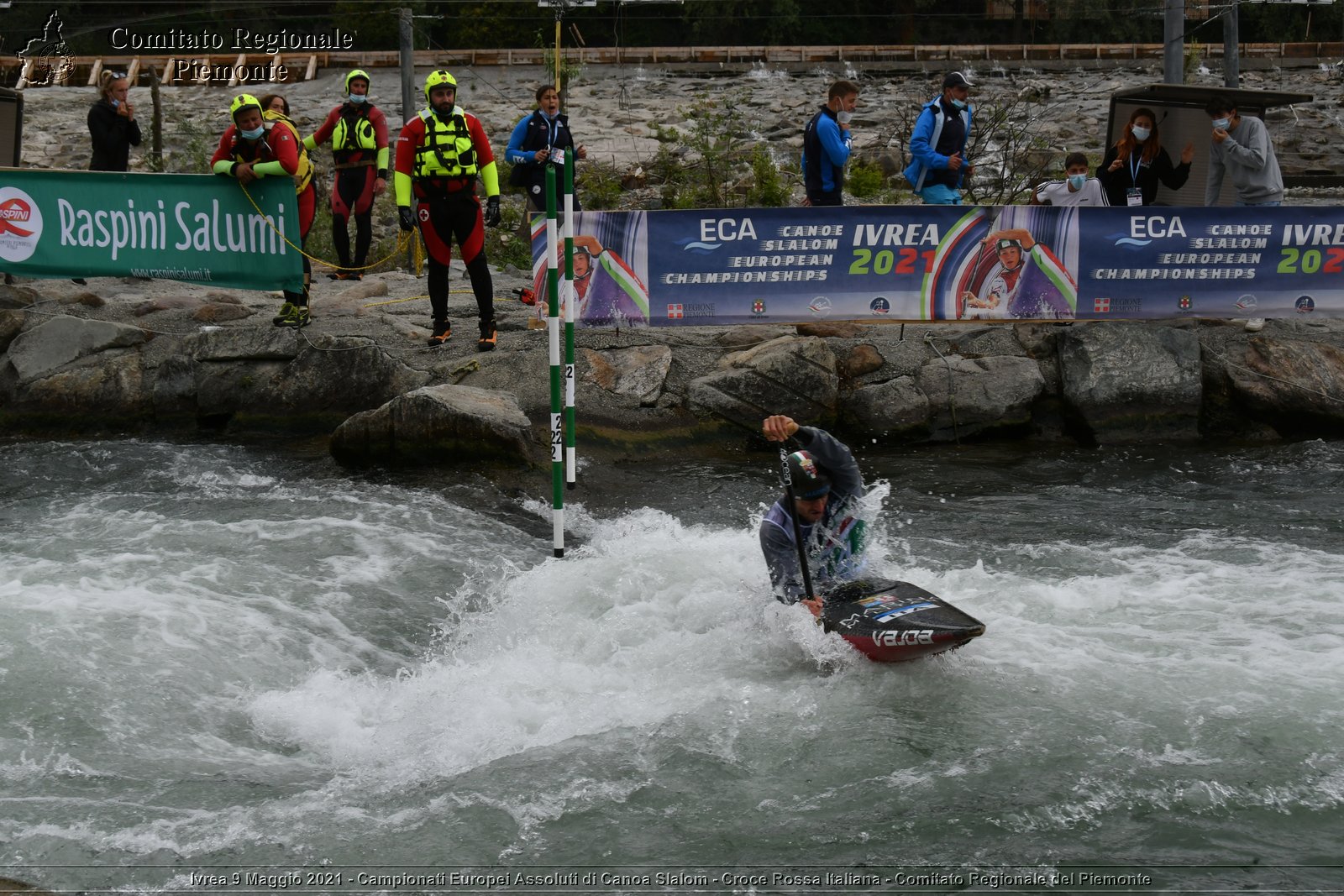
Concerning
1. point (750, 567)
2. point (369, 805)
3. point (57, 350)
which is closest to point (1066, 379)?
point (750, 567)

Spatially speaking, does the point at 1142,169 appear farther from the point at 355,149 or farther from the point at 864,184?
the point at 355,149

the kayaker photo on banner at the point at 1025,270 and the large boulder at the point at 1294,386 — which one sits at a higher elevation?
the kayaker photo on banner at the point at 1025,270

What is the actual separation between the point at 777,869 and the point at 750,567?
3375mm

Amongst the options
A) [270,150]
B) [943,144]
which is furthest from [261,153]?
[943,144]

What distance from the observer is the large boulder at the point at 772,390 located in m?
10.9

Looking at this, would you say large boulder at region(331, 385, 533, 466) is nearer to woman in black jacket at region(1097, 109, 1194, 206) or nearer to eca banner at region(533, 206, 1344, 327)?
eca banner at region(533, 206, 1344, 327)

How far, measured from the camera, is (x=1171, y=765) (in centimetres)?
582

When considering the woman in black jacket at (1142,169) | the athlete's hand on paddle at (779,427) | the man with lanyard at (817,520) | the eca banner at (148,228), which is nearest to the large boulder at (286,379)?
the eca banner at (148,228)

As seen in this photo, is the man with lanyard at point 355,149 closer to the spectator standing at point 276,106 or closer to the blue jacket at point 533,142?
the spectator standing at point 276,106

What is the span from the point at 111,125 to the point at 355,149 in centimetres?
260

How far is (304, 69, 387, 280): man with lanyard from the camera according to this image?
11.6 m

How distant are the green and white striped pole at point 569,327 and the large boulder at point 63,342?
439 centimetres

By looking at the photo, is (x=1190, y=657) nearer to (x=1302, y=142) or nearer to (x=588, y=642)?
(x=588, y=642)

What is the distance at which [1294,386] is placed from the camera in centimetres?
1117
